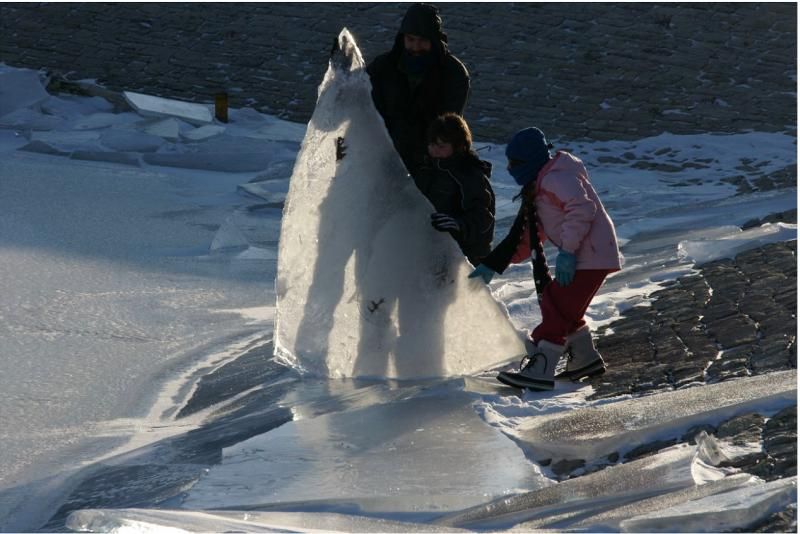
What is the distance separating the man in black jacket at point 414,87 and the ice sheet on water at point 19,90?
24.3 ft

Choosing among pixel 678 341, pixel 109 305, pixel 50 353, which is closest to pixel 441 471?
pixel 678 341

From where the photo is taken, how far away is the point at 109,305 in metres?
6.93

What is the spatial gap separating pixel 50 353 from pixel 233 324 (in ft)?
3.78

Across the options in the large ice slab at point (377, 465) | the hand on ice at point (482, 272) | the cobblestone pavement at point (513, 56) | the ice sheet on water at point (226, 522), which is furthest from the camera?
the cobblestone pavement at point (513, 56)

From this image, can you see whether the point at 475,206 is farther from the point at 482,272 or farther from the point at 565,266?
the point at 565,266

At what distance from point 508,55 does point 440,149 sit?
990 centimetres

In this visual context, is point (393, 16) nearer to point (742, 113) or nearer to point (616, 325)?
point (742, 113)

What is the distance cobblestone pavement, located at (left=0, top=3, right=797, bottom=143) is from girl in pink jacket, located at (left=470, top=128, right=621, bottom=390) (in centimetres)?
739

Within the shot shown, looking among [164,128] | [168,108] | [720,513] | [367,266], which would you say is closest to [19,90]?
[168,108]

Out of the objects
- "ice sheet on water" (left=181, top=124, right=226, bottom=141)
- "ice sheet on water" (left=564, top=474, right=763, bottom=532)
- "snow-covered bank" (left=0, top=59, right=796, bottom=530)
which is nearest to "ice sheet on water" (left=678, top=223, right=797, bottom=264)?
"snow-covered bank" (left=0, top=59, right=796, bottom=530)

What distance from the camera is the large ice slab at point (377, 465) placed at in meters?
4.21

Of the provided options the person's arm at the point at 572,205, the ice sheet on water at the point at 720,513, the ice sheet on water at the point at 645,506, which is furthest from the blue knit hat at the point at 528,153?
the ice sheet on water at the point at 720,513

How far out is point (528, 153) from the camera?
5414mm

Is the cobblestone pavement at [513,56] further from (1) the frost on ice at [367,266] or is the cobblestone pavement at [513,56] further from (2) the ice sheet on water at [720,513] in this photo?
(2) the ice sheet on water at [720,513]
